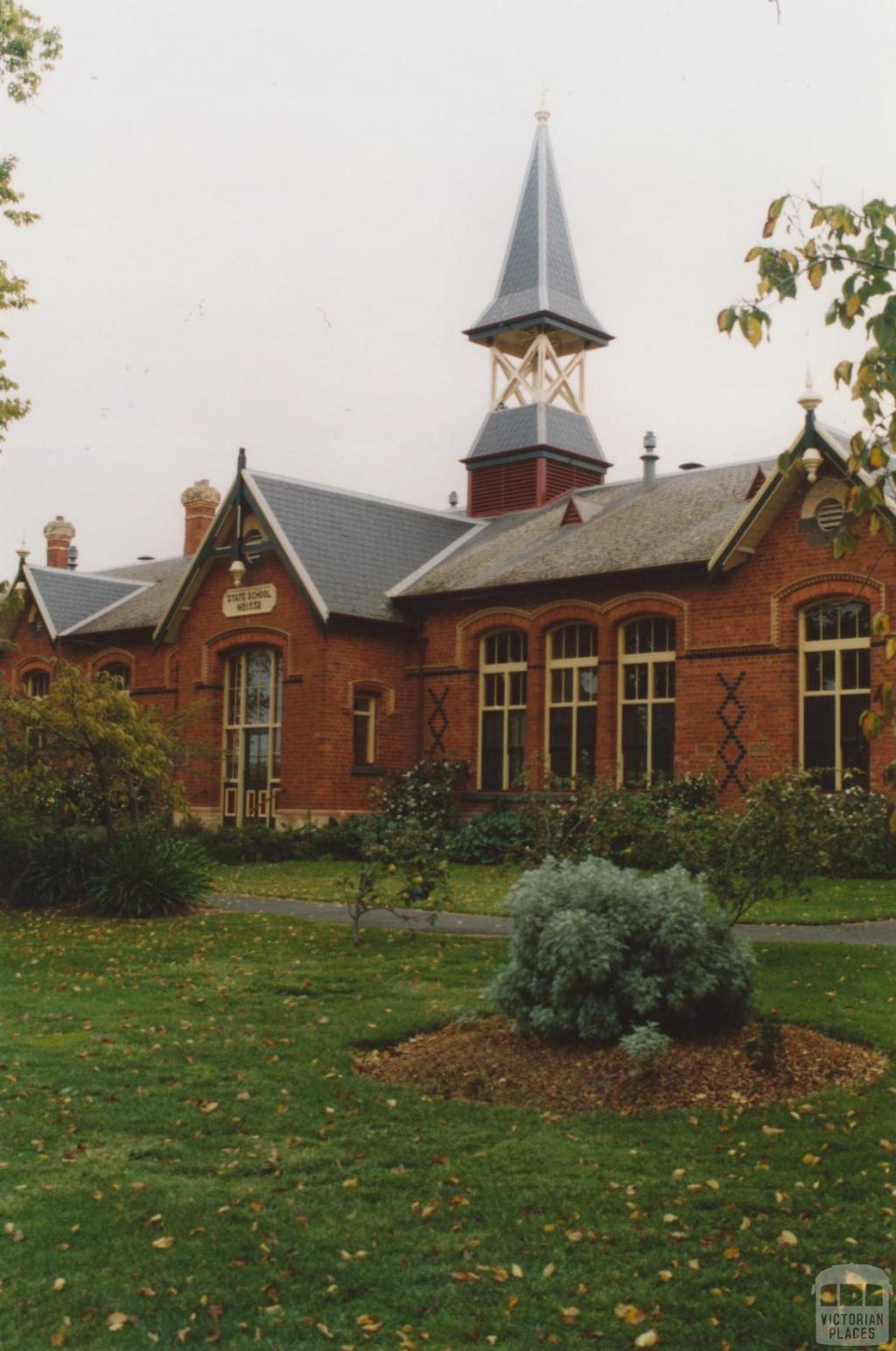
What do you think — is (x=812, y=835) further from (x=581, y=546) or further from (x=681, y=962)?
(x=581, y=546)

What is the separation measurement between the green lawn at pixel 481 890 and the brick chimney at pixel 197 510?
1959cm

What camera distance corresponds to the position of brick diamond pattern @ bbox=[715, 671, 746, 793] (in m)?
22.6

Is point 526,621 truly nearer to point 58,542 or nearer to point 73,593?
point 73,593

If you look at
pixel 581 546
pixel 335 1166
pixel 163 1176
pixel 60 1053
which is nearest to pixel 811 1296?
pixel 335 1166

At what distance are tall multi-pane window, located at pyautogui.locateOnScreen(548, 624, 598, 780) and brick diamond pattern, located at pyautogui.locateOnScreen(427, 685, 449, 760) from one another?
245 centimetres

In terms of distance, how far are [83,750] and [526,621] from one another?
10.4m

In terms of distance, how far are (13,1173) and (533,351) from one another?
28788mm

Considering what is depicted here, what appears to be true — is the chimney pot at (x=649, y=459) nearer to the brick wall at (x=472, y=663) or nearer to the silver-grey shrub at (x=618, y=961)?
the brick wall at (x=472, y=663)

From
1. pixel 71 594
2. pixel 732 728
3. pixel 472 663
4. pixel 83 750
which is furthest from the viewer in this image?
pixel 71 594

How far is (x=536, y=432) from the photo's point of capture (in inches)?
1259

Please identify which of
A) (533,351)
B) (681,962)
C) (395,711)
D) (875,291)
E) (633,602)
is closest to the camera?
(875,291)

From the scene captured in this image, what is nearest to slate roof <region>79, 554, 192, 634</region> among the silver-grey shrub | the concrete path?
the concrete path

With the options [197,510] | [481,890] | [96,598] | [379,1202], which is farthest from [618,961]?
[197,510]

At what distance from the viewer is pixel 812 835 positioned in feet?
37.2
